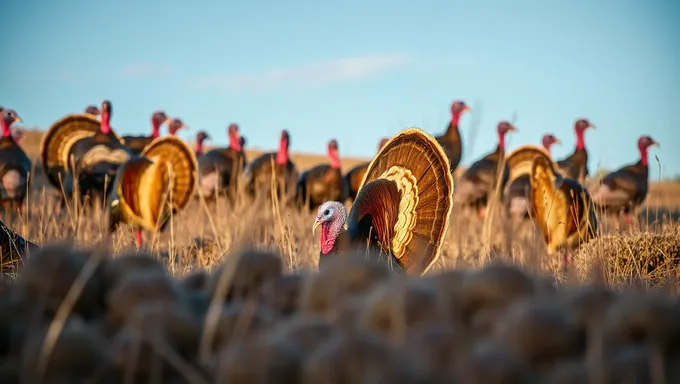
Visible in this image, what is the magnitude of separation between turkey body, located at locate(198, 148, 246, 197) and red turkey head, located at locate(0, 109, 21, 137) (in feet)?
11.1

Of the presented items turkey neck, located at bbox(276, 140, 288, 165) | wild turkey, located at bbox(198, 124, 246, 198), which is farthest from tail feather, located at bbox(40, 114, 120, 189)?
turkey neck, located at bbox(276, 140, 288, 165)

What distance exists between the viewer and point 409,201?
18.0ft

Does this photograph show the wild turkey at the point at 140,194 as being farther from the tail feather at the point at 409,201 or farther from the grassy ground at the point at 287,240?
the tail feather at the point at 409,201

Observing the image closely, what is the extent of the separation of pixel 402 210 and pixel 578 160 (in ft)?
41.3

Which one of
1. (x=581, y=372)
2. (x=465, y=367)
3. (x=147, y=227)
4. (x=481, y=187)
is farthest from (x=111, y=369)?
(x=481, y=187)

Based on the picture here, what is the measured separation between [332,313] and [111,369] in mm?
458

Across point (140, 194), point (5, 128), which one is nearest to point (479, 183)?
point (140, 194)

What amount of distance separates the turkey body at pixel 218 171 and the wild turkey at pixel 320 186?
3.88ft

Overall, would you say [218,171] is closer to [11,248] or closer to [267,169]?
[267,169]

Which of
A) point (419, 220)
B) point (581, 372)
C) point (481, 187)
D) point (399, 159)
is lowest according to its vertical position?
point (581, 372)

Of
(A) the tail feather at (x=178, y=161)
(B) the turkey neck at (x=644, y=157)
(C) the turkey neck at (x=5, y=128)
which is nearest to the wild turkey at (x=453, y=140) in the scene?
(B) the turkey neck at (x=644, y=157)

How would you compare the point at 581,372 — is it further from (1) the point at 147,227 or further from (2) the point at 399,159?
(1) the point at 147,227

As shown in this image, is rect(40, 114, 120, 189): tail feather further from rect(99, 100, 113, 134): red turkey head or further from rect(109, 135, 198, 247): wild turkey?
rect(109, 135, 198, 247): wild turkey

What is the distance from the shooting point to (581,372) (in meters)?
1.47
